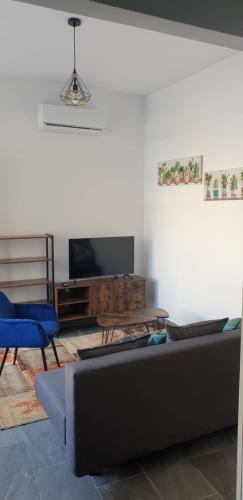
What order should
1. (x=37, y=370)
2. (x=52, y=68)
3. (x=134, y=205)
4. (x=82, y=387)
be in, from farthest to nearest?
(x=134, y=205), (x=52, y=68), (x=37, y=370), (x=82, y=387)

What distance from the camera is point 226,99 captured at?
4070mm

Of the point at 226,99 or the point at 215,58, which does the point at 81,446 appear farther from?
the point at 215,58

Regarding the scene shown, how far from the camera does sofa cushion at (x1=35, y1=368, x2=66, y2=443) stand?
241 cm

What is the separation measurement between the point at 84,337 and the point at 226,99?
311cm

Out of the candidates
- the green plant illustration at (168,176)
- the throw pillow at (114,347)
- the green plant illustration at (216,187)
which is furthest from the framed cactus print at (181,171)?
the throw pillow at (114,347)

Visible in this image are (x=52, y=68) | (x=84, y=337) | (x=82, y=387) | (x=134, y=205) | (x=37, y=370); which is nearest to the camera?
(x=82, y=387)

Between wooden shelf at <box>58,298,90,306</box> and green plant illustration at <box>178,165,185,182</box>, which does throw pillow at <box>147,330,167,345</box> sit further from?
green plant illustration at <box>178,165,185,182</box>

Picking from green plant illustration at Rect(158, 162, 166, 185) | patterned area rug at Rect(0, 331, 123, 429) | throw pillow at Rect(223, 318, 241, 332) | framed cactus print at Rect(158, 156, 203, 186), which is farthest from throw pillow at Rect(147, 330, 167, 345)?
green plant illustration at Rect(158, 162, 166, 185)

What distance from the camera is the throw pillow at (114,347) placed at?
8.09 feet

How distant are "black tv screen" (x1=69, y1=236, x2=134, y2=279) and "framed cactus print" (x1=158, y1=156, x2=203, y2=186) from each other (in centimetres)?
91

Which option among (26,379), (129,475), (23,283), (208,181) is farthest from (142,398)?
(23,283)

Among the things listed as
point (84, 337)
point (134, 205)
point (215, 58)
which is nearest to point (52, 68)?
point (215, 58)

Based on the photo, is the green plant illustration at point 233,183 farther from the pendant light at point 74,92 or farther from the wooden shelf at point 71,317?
the wooden shelf at point 71,317

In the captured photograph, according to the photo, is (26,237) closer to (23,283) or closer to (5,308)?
(23,283)
